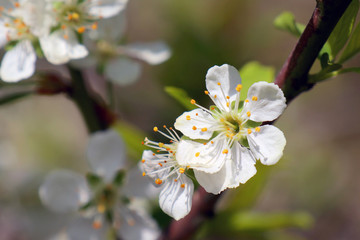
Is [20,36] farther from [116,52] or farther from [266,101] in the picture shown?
[266,101]

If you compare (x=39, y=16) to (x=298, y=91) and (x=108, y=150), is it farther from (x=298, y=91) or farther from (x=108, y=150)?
(x=298, y=91)

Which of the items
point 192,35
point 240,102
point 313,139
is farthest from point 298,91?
point 313,139

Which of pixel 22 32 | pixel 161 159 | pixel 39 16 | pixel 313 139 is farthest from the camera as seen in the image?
pixel 313 139

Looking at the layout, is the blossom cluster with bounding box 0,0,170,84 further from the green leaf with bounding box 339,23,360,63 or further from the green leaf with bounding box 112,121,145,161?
the green leaf with bounding box 339,23,360,63

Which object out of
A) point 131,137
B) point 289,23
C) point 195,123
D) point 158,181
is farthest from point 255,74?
point 131,137

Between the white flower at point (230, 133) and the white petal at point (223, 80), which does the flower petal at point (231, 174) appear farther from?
the white petal at point (223, 80)

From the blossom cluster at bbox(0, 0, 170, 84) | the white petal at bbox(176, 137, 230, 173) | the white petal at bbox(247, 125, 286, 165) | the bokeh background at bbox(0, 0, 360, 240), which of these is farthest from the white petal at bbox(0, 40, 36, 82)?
the bokeh background at bbox(0, 0, 360, 240)
